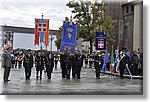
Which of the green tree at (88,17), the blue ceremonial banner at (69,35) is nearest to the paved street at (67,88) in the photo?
the blue ceremonial banner at (69,35)

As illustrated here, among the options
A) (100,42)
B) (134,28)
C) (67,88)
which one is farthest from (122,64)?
(67,88)

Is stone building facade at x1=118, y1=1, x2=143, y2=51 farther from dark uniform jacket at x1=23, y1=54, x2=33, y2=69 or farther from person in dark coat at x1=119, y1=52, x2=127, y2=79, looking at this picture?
dark uniform jacket at x1=23, y1=54, x2=33, y2=69

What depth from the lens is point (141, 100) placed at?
24.7 ft

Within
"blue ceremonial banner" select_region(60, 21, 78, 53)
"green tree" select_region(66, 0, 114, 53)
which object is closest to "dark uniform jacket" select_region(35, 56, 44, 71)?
"blue ceremonial banner" select_region(60, 21, 78, 53)

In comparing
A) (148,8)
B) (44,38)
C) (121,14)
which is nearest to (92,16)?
(121,14)

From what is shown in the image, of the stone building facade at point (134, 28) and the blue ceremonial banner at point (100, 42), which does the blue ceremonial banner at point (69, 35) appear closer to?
the stone building facade at point (134, 28)

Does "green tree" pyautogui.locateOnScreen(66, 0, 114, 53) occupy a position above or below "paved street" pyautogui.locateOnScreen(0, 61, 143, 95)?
above

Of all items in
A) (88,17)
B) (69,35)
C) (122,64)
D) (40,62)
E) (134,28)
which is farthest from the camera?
(88,17)

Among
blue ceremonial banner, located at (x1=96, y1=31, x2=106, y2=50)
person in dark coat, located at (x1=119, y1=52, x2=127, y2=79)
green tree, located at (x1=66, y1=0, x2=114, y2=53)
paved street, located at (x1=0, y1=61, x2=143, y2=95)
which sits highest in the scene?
green tree, located at (x1=66, y1=0, x2=114, y2=53)

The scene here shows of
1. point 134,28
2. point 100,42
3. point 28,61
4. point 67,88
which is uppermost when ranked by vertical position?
point 134,28

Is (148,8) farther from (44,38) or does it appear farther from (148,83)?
(44,38)

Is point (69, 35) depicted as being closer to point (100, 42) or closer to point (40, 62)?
point (40, 62)

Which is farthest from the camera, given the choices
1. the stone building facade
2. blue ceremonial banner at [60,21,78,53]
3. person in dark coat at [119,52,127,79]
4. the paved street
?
person in dark coat at [119,52,127,79]

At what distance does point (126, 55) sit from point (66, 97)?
6964mm
